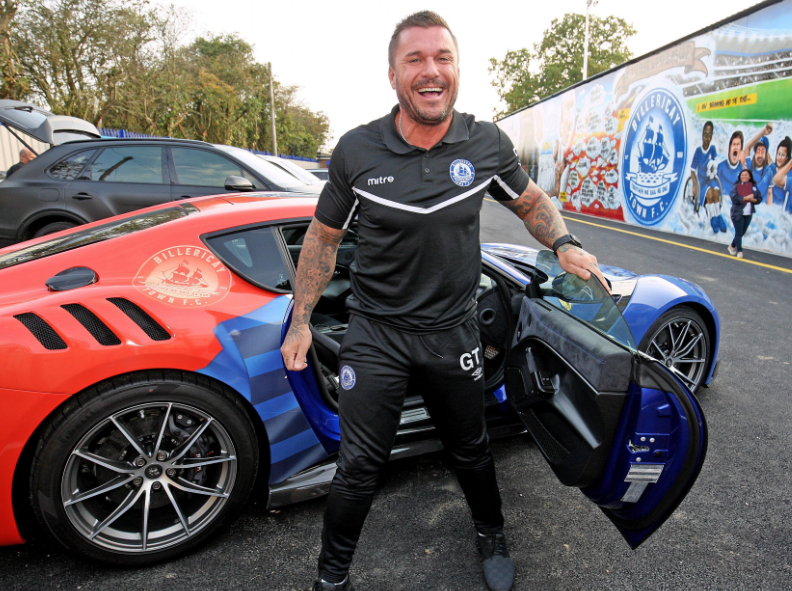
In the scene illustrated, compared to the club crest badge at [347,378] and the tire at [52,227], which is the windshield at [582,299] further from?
the tire at [52,227]

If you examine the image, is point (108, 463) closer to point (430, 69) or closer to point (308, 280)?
point (308, 280)

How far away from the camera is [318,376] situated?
88.6 inches

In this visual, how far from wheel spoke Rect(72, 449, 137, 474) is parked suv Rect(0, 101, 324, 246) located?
3.85 m

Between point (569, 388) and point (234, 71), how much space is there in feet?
152

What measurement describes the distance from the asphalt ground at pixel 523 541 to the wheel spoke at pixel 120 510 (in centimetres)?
19

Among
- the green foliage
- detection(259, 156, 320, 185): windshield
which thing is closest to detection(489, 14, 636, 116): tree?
the green foliage

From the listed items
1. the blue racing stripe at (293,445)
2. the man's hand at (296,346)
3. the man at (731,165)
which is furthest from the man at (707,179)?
the man's hand at (296,346)

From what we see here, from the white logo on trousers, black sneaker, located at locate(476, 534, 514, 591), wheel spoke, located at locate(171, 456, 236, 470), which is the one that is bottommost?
black sneaker, located at locate(476, 534, 514, 591)

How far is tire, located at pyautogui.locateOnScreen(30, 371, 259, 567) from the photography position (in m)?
1.80

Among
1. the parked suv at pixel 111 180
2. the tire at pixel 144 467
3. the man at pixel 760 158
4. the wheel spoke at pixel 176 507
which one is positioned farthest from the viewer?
the man at pixel 760 158

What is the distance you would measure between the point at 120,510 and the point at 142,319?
2.33ft

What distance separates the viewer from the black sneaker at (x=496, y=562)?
6.24ft

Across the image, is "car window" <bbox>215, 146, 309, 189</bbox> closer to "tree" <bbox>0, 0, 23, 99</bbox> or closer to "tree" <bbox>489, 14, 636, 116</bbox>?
"tree" <bbox>0, 0, 23, 99</bbox>

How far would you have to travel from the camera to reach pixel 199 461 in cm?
204
